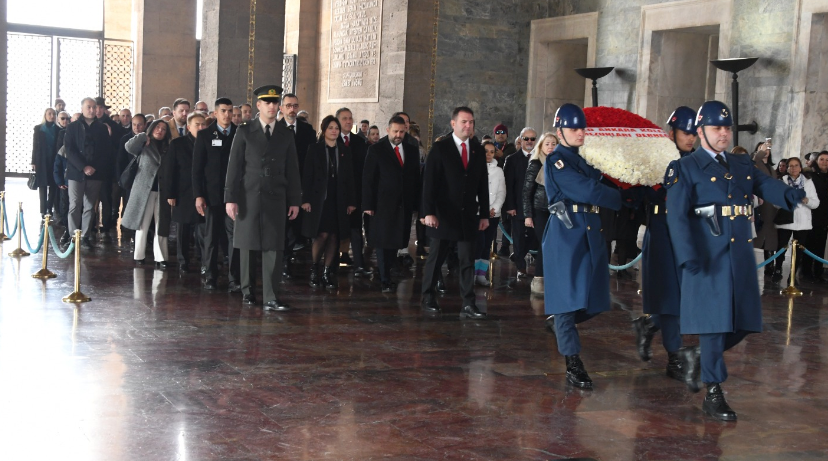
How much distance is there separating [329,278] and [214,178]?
1.48 m

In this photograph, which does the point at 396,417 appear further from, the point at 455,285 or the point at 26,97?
the point at 26,97

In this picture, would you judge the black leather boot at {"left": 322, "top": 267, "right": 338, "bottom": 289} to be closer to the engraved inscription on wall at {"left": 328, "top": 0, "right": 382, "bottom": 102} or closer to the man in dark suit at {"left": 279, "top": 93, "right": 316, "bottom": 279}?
the man in dark suit at {"left": 279, "top": 93, "right": 316, "bottom": 279}

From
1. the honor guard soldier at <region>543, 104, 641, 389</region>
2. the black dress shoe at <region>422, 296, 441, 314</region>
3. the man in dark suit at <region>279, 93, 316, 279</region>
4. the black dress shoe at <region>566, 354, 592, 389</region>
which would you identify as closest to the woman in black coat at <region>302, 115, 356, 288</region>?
the man in dark suit at <region>279, 93, 316, 279</region>

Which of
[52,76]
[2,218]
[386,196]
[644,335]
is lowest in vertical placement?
[644,335]

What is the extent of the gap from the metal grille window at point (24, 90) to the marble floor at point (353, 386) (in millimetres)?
15335

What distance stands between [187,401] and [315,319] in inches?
99.6

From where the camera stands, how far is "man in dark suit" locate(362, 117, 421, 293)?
9.12 meters

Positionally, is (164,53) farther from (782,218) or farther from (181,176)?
(782,218)

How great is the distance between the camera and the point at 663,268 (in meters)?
5.79

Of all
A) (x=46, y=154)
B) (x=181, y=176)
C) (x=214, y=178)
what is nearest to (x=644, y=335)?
(x=214, y=178)

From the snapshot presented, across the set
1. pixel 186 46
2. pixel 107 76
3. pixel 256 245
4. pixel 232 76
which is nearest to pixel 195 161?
pixel 256 245

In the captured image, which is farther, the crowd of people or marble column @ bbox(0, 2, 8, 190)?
marble column @ bbox(0, 2, 8, 190)

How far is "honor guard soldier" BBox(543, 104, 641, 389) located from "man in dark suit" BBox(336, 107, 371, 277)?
3.95 m

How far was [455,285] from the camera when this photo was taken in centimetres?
969
